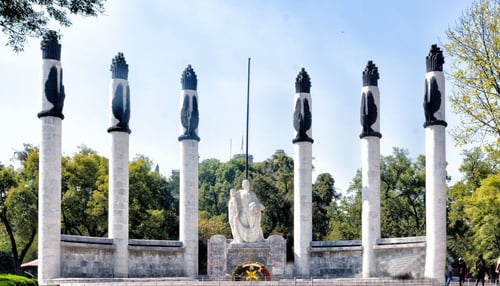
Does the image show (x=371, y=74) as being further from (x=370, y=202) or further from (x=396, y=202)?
(x=396, y=202)

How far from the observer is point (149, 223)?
46.4 m

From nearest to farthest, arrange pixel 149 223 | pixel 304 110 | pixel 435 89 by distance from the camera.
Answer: pixel 435 89 < pixel 304 110 < pixel 149 223

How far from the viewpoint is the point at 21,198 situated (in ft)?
151

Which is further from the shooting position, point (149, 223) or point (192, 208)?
point (149, 223)

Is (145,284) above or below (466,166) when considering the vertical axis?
below

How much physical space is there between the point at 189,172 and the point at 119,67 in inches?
221

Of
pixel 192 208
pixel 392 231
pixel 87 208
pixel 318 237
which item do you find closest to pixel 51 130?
pixel 192 208

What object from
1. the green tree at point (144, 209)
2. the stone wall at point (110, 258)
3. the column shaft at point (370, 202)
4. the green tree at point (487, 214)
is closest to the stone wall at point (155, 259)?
the stone wall at point (110, 258)

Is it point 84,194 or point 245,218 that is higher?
point 84,194

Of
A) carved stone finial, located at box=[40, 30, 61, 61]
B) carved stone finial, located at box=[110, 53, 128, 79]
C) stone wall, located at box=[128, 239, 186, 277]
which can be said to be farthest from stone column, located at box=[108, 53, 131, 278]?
carved stone finial, located at box=[40, 30, 61, 61]

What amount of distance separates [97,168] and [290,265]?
618 inches

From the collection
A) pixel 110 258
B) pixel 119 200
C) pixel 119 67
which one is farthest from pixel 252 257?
pixel 119 67

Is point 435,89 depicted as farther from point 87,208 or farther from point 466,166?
point 87,208

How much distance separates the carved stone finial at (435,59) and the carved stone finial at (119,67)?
13123 millimetres
